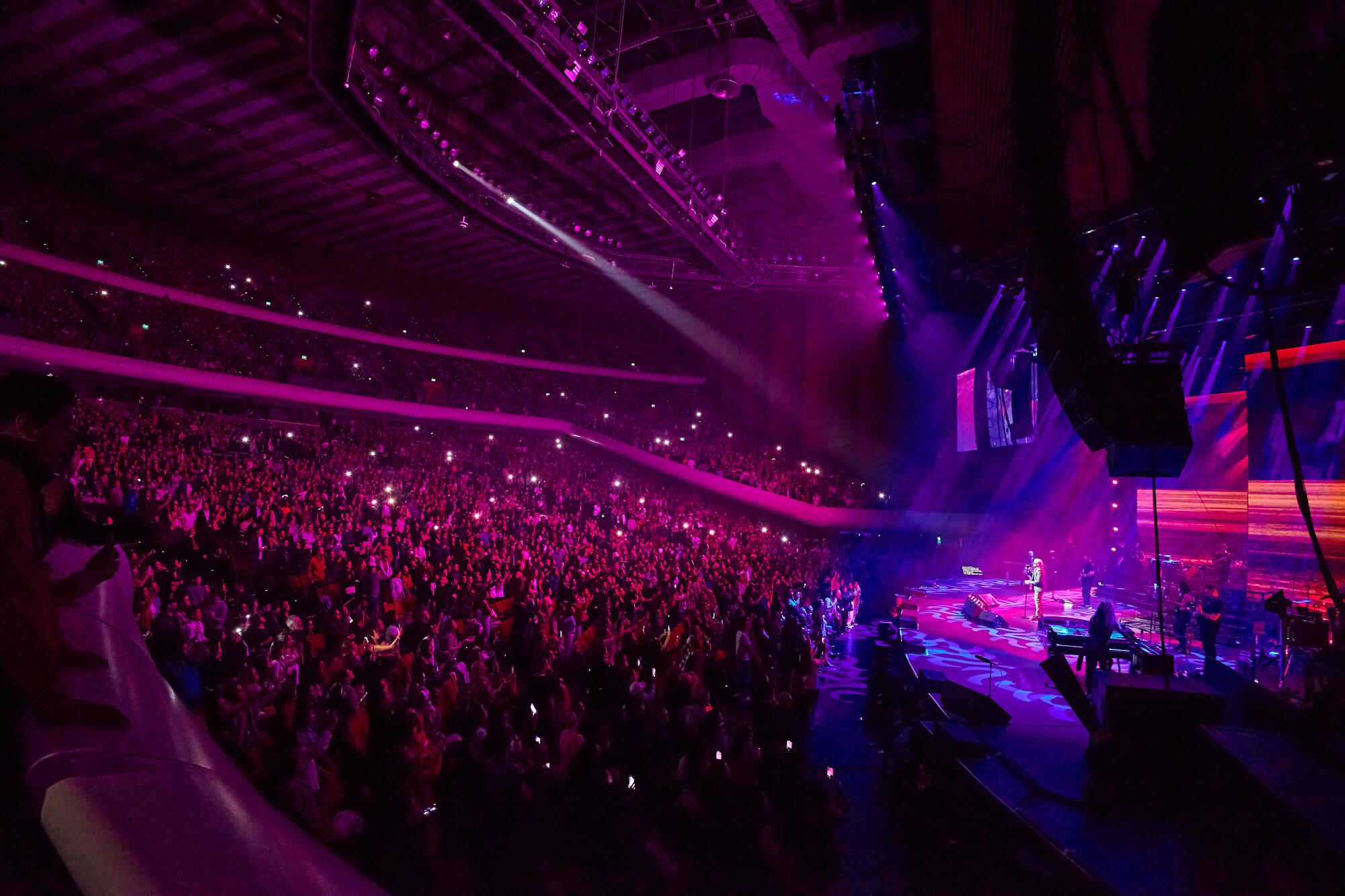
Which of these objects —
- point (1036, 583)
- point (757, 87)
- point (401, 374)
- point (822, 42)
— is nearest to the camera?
point (822, 42)

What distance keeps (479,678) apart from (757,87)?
9.30m

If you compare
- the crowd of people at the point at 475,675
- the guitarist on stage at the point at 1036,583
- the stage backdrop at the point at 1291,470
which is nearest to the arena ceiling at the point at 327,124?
the crowd of people at the point at 475,675

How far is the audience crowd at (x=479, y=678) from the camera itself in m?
4.25

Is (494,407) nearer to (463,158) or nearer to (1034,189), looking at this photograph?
(463,158)

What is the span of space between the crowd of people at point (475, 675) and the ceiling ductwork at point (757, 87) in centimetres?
741

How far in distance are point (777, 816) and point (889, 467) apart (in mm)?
16207

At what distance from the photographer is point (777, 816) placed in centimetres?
447

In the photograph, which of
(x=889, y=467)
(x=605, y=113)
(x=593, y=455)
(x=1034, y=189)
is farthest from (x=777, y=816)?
(x=593, y=455)

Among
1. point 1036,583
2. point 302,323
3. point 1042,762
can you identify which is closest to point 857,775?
point 1042,762

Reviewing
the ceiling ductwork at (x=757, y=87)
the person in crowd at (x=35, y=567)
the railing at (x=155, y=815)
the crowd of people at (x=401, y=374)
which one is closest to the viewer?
A: the railing at (x=155, y=815)

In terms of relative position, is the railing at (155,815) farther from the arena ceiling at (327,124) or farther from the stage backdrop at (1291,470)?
the stage backdrop at (1291,470)

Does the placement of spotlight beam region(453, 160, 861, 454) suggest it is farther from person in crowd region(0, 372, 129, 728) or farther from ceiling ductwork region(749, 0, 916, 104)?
person in crowd region(0, 372, 129, 728)

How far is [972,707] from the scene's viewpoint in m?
6.69

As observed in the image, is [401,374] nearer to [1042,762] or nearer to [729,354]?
[729,354]
